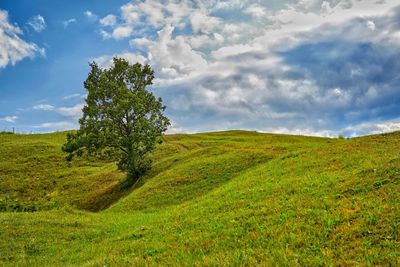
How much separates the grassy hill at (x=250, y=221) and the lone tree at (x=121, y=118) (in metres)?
8.21

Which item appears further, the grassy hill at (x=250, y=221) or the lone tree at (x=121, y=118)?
the lone tree at (x=121, y=118)

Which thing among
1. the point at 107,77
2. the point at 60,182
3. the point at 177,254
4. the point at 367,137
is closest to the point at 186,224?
the point at 177,254

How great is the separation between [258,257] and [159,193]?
30769 mm

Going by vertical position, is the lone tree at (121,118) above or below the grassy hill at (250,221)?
above

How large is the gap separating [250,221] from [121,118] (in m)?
40.4

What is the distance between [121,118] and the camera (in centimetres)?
5744

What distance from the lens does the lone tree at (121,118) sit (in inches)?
2205

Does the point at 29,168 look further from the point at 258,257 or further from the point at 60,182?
the point at 258,257

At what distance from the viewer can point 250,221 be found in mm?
20141

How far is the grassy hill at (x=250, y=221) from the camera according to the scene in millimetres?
15016

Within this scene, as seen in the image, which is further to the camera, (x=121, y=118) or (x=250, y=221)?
(x=121, y=118)

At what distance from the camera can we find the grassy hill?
1502 centimetres

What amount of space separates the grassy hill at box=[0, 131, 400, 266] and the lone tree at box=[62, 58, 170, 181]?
26.9ft

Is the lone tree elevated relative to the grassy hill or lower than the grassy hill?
elevated
